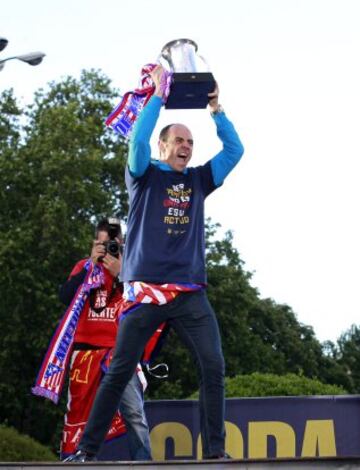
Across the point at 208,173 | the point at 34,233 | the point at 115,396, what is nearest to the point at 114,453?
the point at 115,396

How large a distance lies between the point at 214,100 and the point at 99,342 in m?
2.24

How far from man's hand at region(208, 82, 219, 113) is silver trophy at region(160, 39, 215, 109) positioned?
0.04m

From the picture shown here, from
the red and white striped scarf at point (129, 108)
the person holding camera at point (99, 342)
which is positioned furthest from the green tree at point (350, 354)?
the red and white striped scarf at point (129, 108)

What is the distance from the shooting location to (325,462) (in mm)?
4551

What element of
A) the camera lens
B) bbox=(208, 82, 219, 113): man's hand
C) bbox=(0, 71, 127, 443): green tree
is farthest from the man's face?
bbox=(0, 71, 127, 443): green tree

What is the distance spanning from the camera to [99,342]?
24.7 feet

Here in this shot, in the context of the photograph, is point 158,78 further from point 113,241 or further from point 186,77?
point 113,241

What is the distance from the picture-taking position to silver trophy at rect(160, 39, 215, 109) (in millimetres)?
5836

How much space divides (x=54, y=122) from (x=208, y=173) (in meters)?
26.0

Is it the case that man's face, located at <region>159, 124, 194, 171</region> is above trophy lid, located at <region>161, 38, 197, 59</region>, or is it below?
below

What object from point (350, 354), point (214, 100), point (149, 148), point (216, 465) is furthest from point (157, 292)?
point (350, 354)

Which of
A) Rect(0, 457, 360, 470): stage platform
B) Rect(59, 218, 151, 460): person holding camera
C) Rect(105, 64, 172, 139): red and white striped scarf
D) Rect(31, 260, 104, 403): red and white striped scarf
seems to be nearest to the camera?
Rect(0, 457, 360, 470): stage platform

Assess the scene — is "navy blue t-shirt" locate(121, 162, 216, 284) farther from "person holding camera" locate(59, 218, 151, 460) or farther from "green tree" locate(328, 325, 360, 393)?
"green tree" locate(328, 325, 360, 393)

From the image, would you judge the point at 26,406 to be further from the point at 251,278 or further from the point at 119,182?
the point at 251,278
